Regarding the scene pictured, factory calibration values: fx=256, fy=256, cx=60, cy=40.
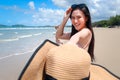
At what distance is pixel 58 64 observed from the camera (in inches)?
51.3

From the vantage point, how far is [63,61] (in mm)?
1292

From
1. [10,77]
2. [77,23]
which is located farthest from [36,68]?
[10,77]

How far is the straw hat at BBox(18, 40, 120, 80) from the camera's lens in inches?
51.3

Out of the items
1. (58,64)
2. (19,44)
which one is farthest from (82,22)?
(19,44)

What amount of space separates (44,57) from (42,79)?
13 cm

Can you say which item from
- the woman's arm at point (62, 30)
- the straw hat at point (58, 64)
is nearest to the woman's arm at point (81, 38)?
the straw hat at point (58, 64)

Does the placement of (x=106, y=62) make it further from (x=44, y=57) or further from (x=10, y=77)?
(x=44, y=57)

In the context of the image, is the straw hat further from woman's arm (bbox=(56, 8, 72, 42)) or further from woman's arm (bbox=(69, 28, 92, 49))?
woman's arm (bbox=(56, 8, 72, 42))

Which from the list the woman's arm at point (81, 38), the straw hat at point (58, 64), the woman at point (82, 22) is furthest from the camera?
the woman at point (82, 22)

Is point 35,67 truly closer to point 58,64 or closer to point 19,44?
point 58,64

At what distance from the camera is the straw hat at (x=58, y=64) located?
1304 millimetres

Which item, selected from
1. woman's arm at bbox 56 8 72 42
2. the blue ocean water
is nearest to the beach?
the blue ocean water

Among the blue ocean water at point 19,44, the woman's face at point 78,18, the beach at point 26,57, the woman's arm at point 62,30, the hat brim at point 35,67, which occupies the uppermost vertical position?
the woman's face at point 78,18

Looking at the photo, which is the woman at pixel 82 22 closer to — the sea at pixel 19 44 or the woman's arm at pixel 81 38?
the woman's arm at pixel 81 38
